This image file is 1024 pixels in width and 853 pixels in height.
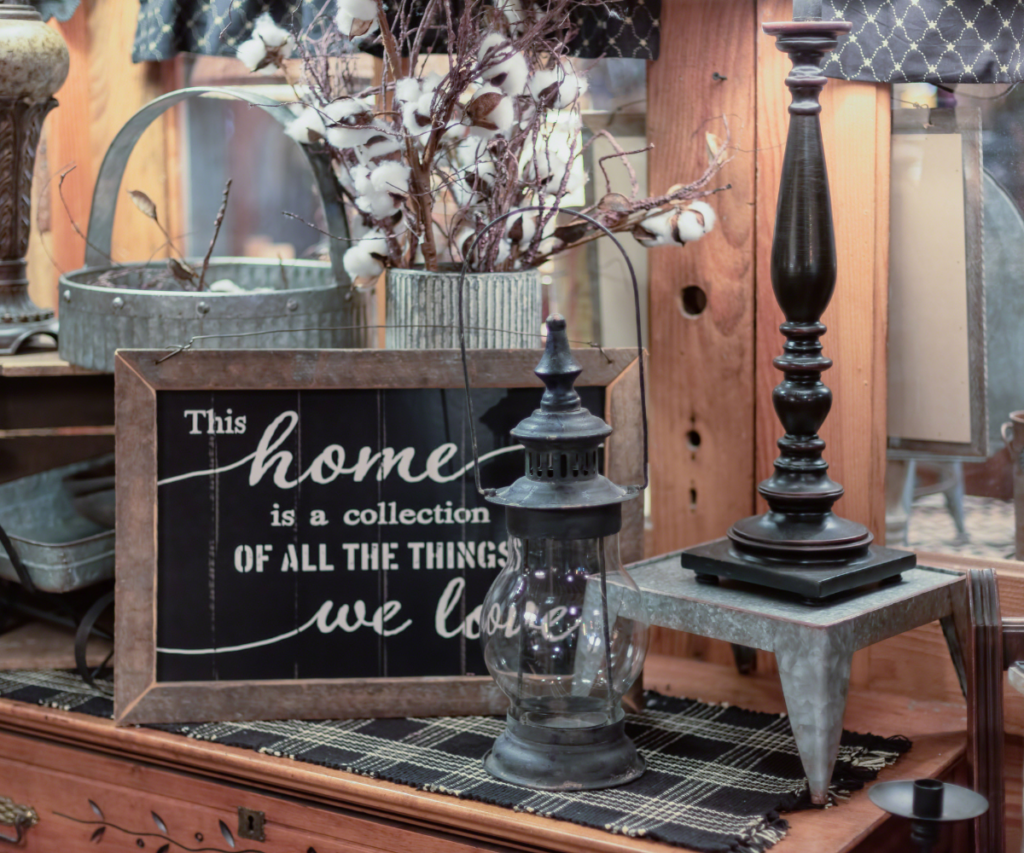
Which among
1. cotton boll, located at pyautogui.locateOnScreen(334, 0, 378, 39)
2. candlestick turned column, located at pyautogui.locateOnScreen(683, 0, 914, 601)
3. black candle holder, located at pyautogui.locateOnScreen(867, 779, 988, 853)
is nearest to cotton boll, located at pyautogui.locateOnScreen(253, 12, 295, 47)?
cotton boll, located at pyautogui.locateOnScreen(334, 0, 378, 39)

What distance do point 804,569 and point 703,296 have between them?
49cm

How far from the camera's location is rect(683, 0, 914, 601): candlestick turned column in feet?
4.03

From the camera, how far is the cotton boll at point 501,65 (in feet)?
4.22

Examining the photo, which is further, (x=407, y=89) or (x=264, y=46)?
(x=264, y=46)

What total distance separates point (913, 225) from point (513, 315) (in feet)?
1.65

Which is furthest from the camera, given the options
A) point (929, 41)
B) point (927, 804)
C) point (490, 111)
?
point (929, 41)

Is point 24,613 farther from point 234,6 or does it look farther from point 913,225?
point 913,225

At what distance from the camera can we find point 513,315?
1.41 meters

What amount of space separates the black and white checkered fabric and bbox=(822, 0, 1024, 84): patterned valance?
2.43 ft

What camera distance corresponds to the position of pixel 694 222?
1.42 m

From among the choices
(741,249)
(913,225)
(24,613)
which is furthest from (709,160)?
(24,613)

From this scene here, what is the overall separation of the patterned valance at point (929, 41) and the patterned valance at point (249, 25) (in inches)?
10.2

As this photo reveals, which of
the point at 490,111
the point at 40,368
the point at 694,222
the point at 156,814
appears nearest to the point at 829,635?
the point at 694,222

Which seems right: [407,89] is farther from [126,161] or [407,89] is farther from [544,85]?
[126,161]
